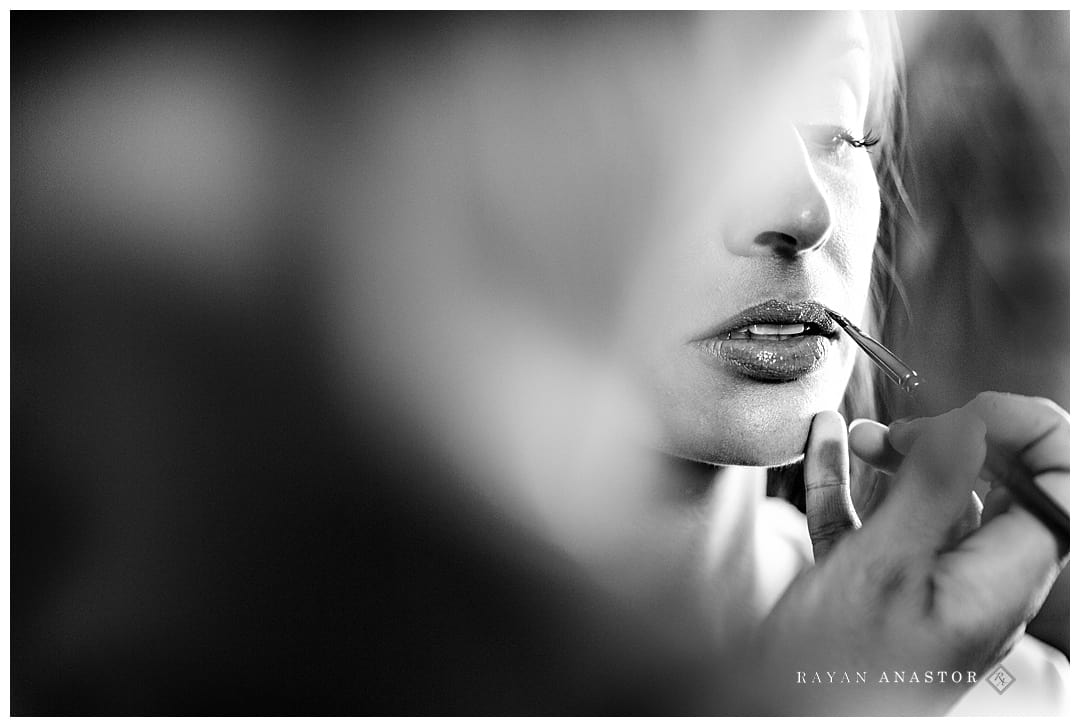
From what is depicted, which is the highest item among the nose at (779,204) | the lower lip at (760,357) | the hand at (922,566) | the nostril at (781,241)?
the nose at (779,204)

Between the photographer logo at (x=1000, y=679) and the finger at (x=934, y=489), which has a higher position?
the finger at (x=934, y=489)

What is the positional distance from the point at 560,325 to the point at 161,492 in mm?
444

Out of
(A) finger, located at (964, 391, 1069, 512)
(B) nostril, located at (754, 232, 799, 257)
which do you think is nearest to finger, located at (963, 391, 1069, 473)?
(A) finger, located at (964, 391, 1069, 512)

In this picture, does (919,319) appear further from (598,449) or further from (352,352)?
(352,352)

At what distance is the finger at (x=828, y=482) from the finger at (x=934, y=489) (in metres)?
0.04

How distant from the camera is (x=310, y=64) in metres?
1.04

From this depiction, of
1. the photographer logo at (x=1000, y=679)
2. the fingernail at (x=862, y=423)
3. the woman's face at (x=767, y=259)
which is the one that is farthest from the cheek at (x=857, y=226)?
the photographer logo at (x=1000, y=679)

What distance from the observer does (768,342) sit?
1.03 meters

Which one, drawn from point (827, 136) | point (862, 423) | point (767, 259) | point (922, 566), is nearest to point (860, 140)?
point (827, 136)

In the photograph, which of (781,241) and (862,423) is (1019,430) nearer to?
(862,423)

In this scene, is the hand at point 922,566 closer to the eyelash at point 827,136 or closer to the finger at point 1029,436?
the finger at point 1029,436

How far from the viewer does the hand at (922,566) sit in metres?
1.00

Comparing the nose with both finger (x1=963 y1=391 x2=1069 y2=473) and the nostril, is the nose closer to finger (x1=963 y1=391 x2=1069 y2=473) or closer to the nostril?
the nostril
